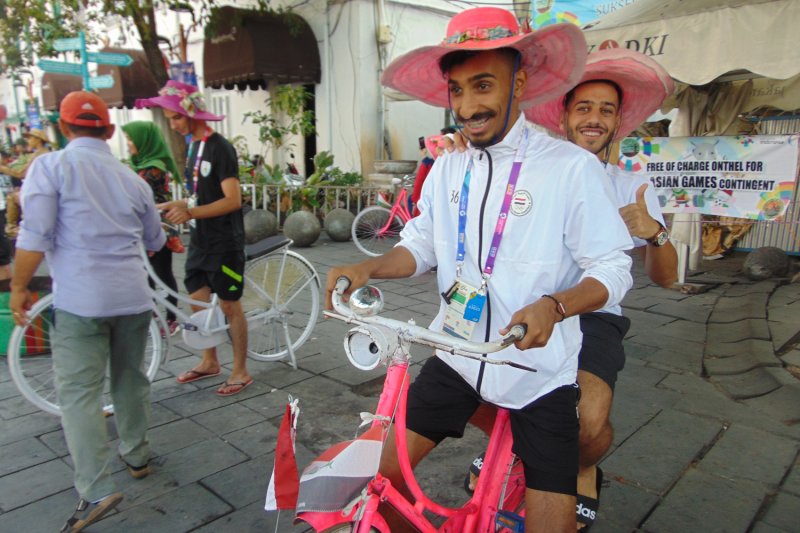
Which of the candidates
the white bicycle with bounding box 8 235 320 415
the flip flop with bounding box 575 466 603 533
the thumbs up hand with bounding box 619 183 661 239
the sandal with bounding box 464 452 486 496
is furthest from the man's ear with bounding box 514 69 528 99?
the white bicycle with bounding box 8 235 320 415

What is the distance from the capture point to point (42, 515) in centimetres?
261

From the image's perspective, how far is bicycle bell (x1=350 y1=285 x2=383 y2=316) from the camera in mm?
1470

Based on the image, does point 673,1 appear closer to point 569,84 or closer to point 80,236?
point 569,84

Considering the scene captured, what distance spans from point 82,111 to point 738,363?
15.4 ft

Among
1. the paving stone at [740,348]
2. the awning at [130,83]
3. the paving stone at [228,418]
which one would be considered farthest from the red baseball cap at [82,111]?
the awning at [130,83]

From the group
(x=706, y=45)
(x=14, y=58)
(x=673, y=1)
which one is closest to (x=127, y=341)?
(x=706, y=45)

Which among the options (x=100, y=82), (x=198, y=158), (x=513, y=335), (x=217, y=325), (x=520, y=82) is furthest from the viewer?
(x=100, y=82)

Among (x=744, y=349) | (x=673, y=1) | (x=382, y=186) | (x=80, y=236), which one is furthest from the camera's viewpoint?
(x=382, y=186)

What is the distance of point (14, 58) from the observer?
53.3ft

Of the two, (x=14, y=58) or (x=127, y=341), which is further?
(x=14, y=58)

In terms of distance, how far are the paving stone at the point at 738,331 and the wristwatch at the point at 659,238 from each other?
127 inches

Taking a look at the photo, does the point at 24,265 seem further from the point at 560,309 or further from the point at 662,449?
the point at 662,449

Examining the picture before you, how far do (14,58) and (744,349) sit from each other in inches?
754

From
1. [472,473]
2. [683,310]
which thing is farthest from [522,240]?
[683,310]
